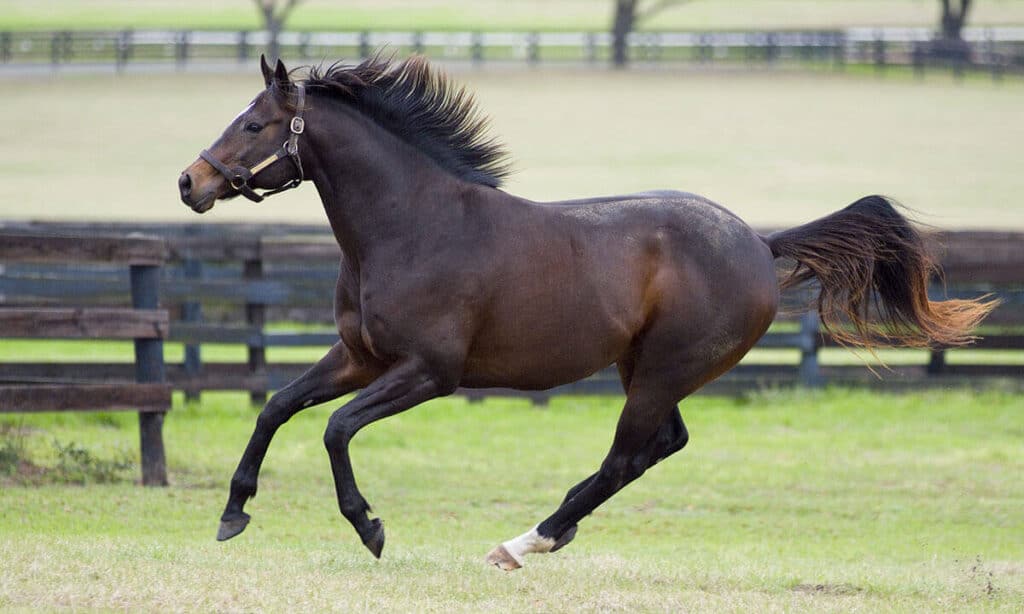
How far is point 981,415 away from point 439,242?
26.1 ft

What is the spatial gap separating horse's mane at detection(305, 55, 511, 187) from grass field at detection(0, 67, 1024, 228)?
17878mm

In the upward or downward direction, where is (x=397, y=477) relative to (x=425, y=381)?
downward

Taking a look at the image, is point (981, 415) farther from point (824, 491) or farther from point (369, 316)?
point (369, 316)

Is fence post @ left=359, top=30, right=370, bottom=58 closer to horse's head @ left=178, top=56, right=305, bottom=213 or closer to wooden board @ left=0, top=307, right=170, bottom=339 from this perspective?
wooden board @ left=0, top=307, right=170, bottom=339

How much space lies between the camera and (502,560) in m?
6.26

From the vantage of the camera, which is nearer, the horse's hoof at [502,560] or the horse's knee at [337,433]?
the horse's knee at [337,433]

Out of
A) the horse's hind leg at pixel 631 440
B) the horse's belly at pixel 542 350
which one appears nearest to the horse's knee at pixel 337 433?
the horse's belly at pixel 542 350

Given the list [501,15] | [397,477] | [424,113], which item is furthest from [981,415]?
[501,15]

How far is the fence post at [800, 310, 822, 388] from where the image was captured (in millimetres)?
13133

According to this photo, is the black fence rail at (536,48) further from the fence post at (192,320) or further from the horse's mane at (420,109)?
the horse's mane at (420,109)

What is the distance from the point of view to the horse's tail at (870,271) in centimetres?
723

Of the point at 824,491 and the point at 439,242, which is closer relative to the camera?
the point at 439,242

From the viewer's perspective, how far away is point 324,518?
841 centimetres

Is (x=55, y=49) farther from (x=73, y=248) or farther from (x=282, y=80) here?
(x=282, y=80)
